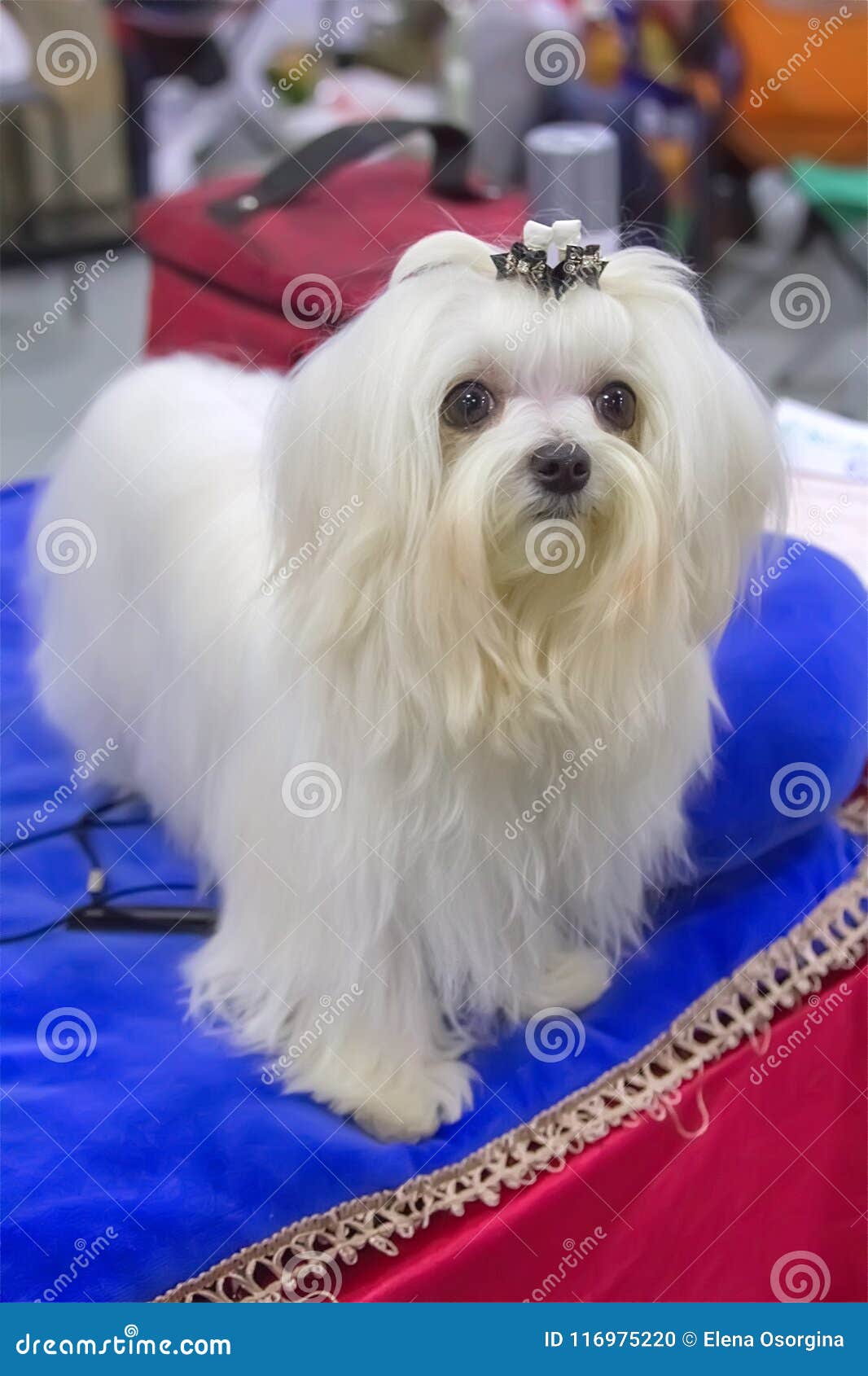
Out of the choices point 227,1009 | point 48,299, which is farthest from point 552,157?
point 48,299

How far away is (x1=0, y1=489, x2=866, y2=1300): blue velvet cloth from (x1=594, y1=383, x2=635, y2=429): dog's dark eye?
15.2 inches

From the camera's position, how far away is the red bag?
2322 mm

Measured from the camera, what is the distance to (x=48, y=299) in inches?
188

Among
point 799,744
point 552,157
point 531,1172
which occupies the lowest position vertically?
point 531,1172

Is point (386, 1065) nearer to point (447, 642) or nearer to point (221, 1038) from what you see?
point (221, 1038)

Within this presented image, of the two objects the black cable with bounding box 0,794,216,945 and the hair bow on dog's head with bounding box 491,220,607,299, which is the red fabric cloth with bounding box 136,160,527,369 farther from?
the hair bow on dog's head with bounding box 491,220,607,299

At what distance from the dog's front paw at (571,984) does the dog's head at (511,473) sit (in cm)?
46

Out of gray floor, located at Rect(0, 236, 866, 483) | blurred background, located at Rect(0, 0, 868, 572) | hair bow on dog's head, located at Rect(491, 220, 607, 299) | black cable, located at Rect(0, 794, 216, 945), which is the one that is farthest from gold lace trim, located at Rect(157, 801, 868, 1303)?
gray floor, located at Rect(0, 236, 866, 483)

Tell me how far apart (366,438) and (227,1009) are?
0.71 metres

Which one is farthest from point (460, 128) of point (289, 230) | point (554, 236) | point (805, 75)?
point (805, 75)

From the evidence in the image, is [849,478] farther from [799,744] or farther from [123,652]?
[123,652]

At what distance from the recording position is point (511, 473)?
1.02 metres

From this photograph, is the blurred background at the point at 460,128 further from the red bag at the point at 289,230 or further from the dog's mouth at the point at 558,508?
the dog's mouth at the point at 558,508

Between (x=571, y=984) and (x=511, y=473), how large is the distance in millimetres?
682
